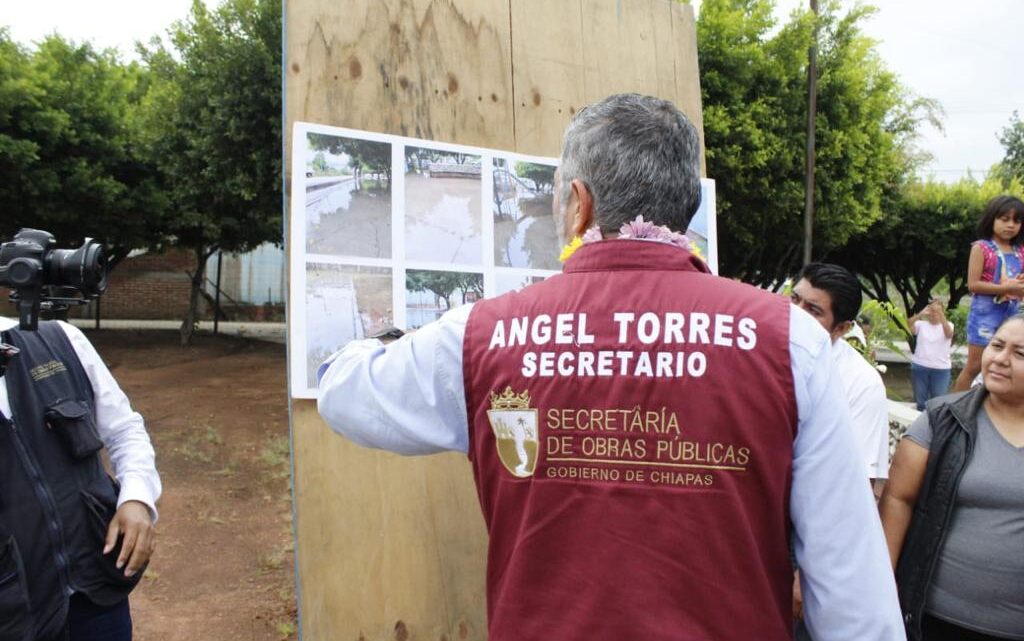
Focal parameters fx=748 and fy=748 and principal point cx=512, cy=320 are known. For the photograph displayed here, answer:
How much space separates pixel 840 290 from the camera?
234cm

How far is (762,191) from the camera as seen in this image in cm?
1097

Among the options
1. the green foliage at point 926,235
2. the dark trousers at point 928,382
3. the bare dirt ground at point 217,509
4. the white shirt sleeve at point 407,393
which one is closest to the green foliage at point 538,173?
the white shirt sleeve at point 407,393

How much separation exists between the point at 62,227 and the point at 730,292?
14176mm

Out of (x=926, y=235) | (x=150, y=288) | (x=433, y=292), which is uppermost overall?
(x=926, y=235)

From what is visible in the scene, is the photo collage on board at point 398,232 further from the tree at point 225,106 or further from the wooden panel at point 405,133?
the tree at point 225,106

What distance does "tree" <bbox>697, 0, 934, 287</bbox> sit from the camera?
10.2m

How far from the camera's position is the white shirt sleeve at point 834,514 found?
1.15 metres

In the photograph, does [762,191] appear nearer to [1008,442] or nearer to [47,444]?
[1008,442]

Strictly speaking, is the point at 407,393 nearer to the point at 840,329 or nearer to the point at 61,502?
the point at 61,502

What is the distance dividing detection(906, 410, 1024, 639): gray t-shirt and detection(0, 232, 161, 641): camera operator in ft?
6.80

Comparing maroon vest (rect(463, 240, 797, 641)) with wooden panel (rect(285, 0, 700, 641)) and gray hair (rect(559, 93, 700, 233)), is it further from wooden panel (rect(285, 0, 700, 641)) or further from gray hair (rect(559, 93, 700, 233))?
wooden panel (rect(285, 0, 700, 641))

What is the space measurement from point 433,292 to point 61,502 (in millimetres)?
1052

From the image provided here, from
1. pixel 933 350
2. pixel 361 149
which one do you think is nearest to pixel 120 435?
pixel 361 149

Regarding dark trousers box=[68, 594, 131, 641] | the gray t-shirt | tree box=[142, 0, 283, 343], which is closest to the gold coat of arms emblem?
dark trousers box=[68, 594, 131, 641]
